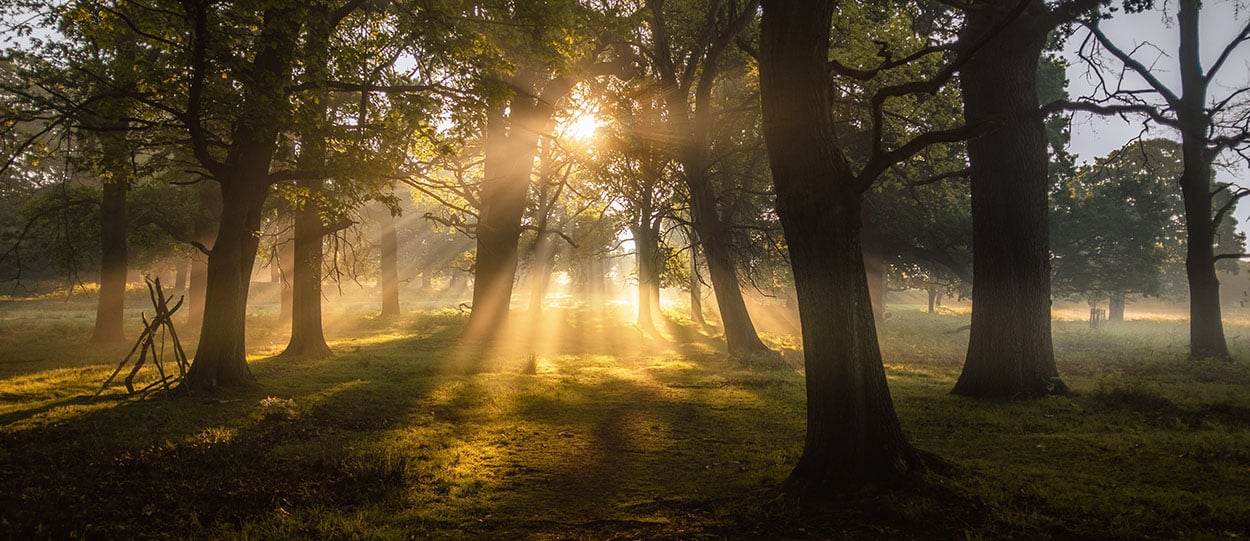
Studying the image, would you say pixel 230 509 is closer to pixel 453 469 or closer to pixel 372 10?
pixel 453 469

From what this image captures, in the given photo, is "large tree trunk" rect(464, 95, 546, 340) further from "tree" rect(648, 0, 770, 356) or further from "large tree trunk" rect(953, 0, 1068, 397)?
"large tree trunk" rect(953, 0, 1068, 397)

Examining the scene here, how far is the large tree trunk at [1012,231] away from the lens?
11.1 metres

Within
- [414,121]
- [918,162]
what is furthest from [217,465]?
[918,162]

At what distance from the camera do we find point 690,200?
64.8 ft

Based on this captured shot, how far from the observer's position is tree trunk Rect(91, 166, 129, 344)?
2103 cm

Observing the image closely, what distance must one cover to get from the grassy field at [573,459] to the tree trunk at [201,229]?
10419 millimetres

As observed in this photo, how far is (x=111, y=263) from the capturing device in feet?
69.6

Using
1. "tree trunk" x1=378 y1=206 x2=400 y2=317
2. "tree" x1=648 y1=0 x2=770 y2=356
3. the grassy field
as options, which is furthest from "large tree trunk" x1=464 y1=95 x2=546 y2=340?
"tree trunk" x1=378 y1=206 x2=400 y2=317

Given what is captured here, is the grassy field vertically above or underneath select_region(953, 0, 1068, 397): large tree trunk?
underneath

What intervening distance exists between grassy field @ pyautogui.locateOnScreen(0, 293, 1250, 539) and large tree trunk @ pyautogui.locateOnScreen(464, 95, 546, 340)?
7066 millimetres

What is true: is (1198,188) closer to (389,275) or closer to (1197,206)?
(1197,206)

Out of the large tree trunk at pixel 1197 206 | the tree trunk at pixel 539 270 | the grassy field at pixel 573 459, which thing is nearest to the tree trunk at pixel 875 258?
Result: the large tree trunk at pixel 1197 206

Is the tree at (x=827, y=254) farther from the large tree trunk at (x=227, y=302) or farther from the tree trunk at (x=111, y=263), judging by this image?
the tree trunk at (x=111, y=263)

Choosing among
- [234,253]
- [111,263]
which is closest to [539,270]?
[111,263]
